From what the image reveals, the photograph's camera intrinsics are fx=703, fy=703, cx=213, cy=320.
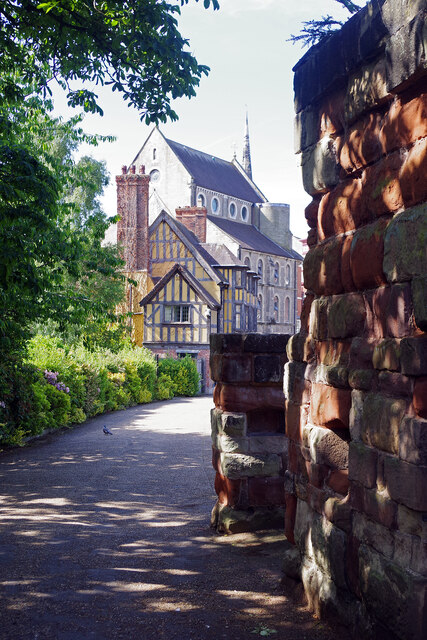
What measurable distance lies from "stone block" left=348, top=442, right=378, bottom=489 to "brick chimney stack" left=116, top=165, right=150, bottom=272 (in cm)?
3389

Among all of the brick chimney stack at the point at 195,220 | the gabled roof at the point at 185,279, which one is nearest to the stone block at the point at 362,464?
the gabled roof at the point at 185,279

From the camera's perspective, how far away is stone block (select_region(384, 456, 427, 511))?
3.13 meters

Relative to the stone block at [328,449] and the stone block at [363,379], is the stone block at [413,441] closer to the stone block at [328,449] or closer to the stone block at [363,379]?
the stone block at [363,379]

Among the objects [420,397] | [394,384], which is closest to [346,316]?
[394,384]

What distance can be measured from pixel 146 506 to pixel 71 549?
6.39 feet

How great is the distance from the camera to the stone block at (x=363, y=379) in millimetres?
3709

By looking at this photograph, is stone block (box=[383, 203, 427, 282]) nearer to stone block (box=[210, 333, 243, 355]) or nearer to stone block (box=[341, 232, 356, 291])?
stone block (box=[341, 232, 356, 291])

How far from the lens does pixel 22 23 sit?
8773 mm

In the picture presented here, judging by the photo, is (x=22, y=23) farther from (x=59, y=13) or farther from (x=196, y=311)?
(x=196, y=311)

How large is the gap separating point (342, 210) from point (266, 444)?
3134 millimetres

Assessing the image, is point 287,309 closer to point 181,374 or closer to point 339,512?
point 181,374

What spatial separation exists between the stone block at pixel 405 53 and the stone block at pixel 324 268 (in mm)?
1040

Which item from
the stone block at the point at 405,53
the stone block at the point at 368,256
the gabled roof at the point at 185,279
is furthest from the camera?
the gabled roof at the point at 185,279

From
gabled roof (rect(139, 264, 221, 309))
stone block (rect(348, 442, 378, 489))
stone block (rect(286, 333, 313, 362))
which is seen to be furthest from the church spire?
stone block (rect(348, 442, 378, 489))
